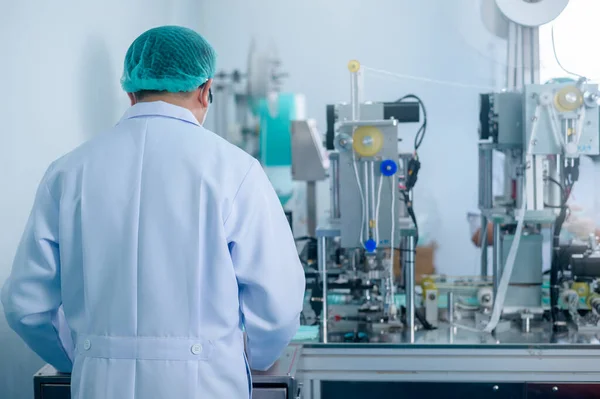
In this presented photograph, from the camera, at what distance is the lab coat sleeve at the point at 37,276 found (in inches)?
56.3

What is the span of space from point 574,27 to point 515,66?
87cm

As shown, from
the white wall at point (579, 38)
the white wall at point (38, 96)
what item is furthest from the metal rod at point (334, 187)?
the white wall at point (579, 38)

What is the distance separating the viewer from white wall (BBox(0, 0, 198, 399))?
194cm

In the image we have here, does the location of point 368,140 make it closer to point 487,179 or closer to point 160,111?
point 487,179

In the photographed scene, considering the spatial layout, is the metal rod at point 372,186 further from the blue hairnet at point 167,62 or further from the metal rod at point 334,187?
the blue hairnet at point 167,62

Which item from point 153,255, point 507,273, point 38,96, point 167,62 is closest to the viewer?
point 153,255

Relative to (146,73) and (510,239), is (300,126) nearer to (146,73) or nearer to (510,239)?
(510,239)

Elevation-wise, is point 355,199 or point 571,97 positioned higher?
point 571,97

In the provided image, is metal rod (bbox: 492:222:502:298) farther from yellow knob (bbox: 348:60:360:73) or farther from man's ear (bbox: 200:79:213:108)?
man's ear (bbox: 200:79:213:108)

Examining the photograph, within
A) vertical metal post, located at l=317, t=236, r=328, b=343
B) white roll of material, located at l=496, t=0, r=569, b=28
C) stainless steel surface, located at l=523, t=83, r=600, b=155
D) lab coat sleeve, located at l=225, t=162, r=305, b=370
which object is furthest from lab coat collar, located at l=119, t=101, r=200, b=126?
white roll of material, located at l=496, t=0, r=569, b=28

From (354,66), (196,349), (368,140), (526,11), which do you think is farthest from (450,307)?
(196,349)

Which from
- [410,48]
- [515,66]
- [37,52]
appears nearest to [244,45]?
[410,48]

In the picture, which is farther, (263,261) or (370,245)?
(370,245)

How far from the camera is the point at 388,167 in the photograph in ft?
7.74
